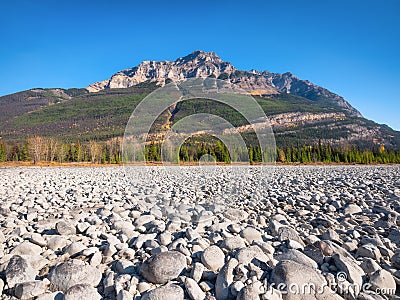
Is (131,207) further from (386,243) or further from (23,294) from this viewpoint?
(386,243)

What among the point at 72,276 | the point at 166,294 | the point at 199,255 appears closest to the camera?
the point at 166,294

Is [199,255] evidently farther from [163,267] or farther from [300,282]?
[300,282]

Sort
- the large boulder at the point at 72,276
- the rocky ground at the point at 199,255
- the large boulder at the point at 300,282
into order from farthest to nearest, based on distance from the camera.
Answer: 1. the large boulder at the point at 72,276
2. the rocky ground at the point at 199,255
3. the large boulder at the point at 300,282

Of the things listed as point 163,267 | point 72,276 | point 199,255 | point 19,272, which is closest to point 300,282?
point 199,255

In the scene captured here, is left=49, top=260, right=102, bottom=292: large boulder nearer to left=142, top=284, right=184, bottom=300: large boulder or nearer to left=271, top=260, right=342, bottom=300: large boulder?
left=142, top=284, right=184, bottom=300: large boulder

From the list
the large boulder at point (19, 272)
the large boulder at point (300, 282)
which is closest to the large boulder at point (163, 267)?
the large boulder at point (300, 282)

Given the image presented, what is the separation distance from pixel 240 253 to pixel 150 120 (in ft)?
19.6

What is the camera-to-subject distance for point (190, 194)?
31.3 feet

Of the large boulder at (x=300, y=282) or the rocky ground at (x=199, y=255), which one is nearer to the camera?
the large boulder at (x=300, y=282)

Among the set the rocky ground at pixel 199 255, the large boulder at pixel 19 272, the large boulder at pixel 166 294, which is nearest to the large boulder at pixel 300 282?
the rocky ground at pixel 199 255

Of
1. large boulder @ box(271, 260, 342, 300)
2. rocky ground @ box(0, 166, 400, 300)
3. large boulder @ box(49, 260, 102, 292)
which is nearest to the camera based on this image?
large boulder @ box(271, 260, 342, 300)

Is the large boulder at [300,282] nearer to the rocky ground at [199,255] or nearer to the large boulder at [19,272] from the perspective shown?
the rocky ground at [199,255]

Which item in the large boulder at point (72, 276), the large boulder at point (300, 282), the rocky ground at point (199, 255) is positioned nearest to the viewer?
the large boulder at point (300, 282)

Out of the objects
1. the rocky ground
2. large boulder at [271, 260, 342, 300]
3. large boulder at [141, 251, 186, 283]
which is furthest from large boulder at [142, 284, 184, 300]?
large boulder at [271, 260, 342, 300]
